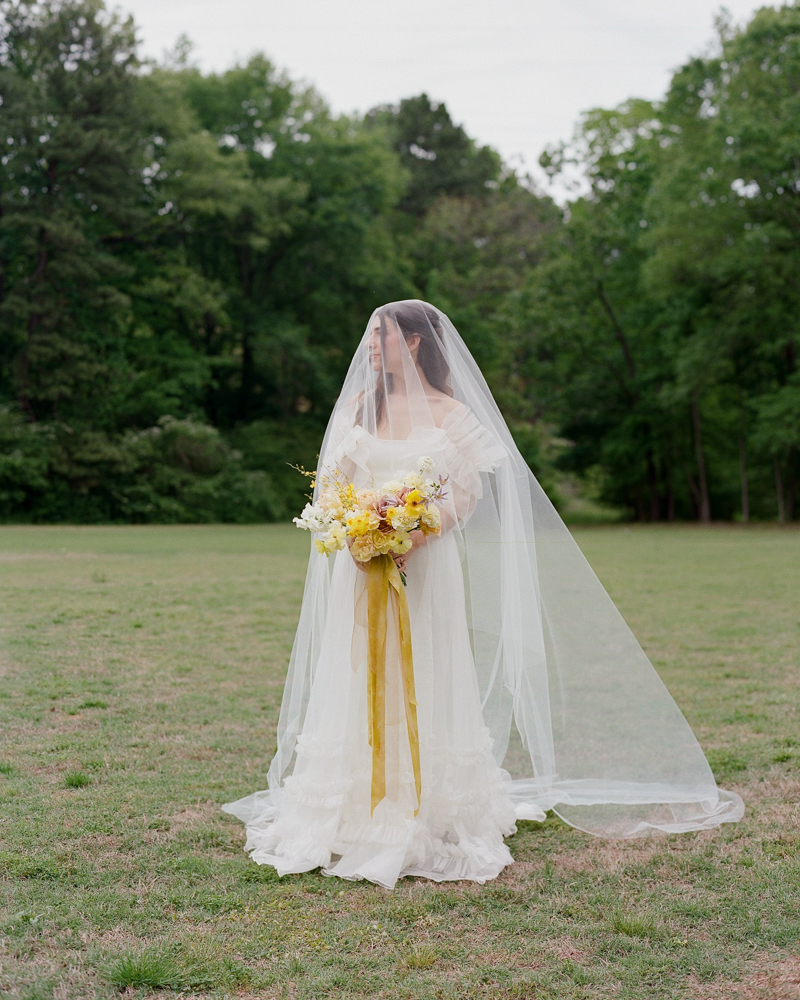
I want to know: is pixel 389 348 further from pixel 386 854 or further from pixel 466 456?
pixel 386 854

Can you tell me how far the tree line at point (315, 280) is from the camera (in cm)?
2748

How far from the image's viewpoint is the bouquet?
3.80 metres

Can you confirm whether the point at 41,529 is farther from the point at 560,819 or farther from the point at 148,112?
the point at 560,819

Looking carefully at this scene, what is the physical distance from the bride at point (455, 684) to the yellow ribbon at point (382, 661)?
0.02 m

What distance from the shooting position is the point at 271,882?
3.68 meters

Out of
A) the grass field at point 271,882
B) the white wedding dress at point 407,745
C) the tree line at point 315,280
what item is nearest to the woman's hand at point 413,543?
the white wedding dress at point 407,745

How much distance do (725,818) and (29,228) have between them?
28.8 m

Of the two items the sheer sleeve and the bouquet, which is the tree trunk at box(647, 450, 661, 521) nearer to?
the sheer sleeve

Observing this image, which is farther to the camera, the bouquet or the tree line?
the tree line

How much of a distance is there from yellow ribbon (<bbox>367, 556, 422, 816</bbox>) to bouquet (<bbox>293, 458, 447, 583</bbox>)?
116 mm

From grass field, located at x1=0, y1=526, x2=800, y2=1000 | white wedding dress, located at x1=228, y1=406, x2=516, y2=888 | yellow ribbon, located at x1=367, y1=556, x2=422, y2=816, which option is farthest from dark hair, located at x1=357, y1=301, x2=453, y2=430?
grass field, located at x1=0, y1=526, x2=800, y2=1000

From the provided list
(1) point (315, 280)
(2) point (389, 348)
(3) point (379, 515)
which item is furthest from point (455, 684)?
(1) point (315, 280)

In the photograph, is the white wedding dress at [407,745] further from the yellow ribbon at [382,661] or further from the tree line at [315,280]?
the tree line at [315,280]

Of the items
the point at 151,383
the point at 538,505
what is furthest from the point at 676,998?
the point at 151,383
